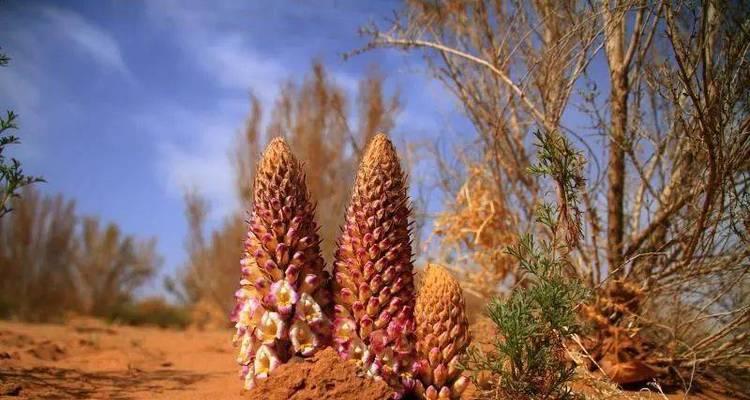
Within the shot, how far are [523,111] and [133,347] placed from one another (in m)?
5.79

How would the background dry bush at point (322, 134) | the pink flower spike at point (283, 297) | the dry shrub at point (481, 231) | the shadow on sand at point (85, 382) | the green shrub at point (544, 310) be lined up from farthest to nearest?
the background dry bush at point (322, 134)
the dry shrub at point (481, 231)
the shadow on sand at point (85, 382)
the pink flower spike at point (283, 297)
the green shrub at point (544, 310)

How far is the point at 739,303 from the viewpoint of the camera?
4402 mm

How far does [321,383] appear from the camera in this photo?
3.09m

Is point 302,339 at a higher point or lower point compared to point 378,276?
lower

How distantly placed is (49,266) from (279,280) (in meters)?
13.7

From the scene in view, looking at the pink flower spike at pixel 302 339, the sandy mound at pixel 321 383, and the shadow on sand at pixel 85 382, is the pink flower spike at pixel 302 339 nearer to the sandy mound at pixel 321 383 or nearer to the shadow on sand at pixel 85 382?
the sandy mound at pixel 321 383

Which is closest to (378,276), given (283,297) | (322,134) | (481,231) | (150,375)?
(283,297)

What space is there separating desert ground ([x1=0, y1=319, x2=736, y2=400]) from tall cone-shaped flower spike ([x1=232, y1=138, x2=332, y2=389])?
0.47 ft

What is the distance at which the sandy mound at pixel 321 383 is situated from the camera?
3096mm

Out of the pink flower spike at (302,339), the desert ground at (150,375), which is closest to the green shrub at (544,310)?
the desert ground at (150,375)

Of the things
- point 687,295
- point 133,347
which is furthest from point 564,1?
point 133,347

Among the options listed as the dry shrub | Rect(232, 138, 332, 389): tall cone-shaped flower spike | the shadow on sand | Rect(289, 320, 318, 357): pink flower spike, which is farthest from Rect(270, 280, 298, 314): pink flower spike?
the dry shrub

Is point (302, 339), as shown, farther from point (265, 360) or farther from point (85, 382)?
point (85, 382)

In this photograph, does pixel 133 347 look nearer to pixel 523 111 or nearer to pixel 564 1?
pixel 523 111
